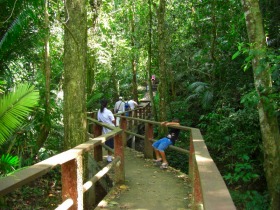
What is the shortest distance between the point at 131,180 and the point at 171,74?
12.7 m

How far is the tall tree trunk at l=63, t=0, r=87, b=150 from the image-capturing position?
4785mm

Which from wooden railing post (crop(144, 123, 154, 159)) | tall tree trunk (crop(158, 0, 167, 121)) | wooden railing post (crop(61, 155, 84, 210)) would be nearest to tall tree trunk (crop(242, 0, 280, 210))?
wooden railing post (crop(144, 123, 154, 159))

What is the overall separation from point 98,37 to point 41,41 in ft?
19.1

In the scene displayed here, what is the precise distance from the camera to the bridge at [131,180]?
194 cm

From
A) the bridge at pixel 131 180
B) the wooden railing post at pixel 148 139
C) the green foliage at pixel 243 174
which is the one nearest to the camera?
the bridge at pixel 131 180

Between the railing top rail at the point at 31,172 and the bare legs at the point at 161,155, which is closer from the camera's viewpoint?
the railing top rail at the point at 31,172

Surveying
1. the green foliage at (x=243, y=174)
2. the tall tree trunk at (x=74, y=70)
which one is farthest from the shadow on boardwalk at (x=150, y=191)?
the green foliage at (x=243, y=174)

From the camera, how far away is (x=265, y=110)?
20.6ft

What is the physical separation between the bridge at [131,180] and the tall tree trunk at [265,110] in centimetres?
170

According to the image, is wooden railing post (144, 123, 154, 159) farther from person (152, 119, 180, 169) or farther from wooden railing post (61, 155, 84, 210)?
wooden railing post (61, 155, 84, 210)

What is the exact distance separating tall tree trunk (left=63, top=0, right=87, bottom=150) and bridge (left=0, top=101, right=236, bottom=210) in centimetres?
47

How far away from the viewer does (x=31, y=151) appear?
661 centimetres

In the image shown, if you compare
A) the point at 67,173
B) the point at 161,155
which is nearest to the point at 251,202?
the point at 161,155

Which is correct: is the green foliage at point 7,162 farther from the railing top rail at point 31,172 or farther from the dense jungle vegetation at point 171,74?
the railing top rail at point 31,172
